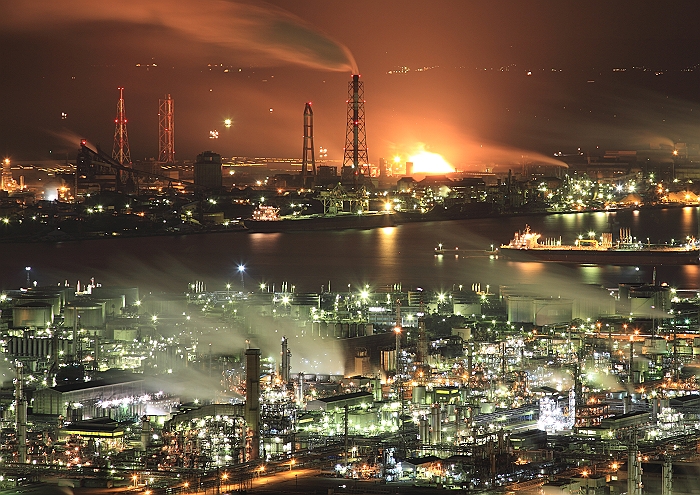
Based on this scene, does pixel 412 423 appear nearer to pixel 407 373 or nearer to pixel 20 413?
pixel 407 373

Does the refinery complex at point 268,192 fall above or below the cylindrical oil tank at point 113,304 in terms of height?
above

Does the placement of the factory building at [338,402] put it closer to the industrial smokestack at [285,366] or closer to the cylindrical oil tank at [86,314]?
the industrial smokestack at [285,366]

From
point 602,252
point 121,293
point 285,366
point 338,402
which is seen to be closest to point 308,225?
point 602,252

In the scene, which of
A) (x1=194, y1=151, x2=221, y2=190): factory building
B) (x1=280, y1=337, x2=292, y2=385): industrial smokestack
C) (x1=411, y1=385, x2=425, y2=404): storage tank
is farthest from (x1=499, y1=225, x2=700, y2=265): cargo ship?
(x1=411, y1=385, x2=425, y2=404): storage tank

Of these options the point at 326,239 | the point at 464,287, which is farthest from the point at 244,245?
the point at 464,287

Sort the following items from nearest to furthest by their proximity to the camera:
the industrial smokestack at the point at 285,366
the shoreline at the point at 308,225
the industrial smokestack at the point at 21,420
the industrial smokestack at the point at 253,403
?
1. the industrial smokestack at the point at 21,420
2. the industrial smokestack at the point at 253,403
3. the industrial smokestack at the point at 285,366
4. the shoreline at the point at 308,225

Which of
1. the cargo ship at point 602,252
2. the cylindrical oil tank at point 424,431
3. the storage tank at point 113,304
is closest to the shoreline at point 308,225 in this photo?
the cargo ship at point 602,252
